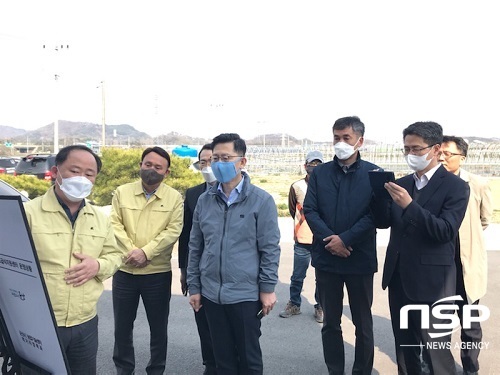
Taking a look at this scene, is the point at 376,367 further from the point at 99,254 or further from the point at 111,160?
the point at 111,160

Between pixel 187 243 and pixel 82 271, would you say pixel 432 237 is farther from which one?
pixel 82 271

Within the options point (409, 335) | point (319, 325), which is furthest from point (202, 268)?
point (319, 325)

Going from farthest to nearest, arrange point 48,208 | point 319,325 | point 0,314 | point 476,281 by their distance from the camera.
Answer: point 319,325 → point 476,281 → point 48,208 → point 0,314

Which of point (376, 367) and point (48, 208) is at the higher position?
point (48, 208)

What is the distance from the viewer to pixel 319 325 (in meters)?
5.13

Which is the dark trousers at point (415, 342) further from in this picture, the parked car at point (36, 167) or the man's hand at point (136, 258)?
the parked car at point (36, 167)

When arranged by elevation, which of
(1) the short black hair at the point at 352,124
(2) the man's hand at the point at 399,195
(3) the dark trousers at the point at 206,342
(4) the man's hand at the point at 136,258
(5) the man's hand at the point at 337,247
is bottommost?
(3) the dark trousers at the point at 206,342

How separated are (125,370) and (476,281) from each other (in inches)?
117

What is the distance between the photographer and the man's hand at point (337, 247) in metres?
3.55

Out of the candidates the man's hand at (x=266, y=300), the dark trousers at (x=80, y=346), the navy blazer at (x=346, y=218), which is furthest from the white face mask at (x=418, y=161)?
the dark trousers at (x=80, y=346)

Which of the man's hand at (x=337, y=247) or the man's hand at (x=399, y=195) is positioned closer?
the man's hand at (x=399, y=195)

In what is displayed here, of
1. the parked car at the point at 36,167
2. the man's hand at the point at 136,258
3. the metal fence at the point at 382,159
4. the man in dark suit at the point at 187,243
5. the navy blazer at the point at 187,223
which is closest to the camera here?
the man's hand at the point at 136,258

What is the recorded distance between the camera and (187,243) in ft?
13.2

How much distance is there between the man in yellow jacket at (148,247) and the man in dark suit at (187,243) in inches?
6.3
